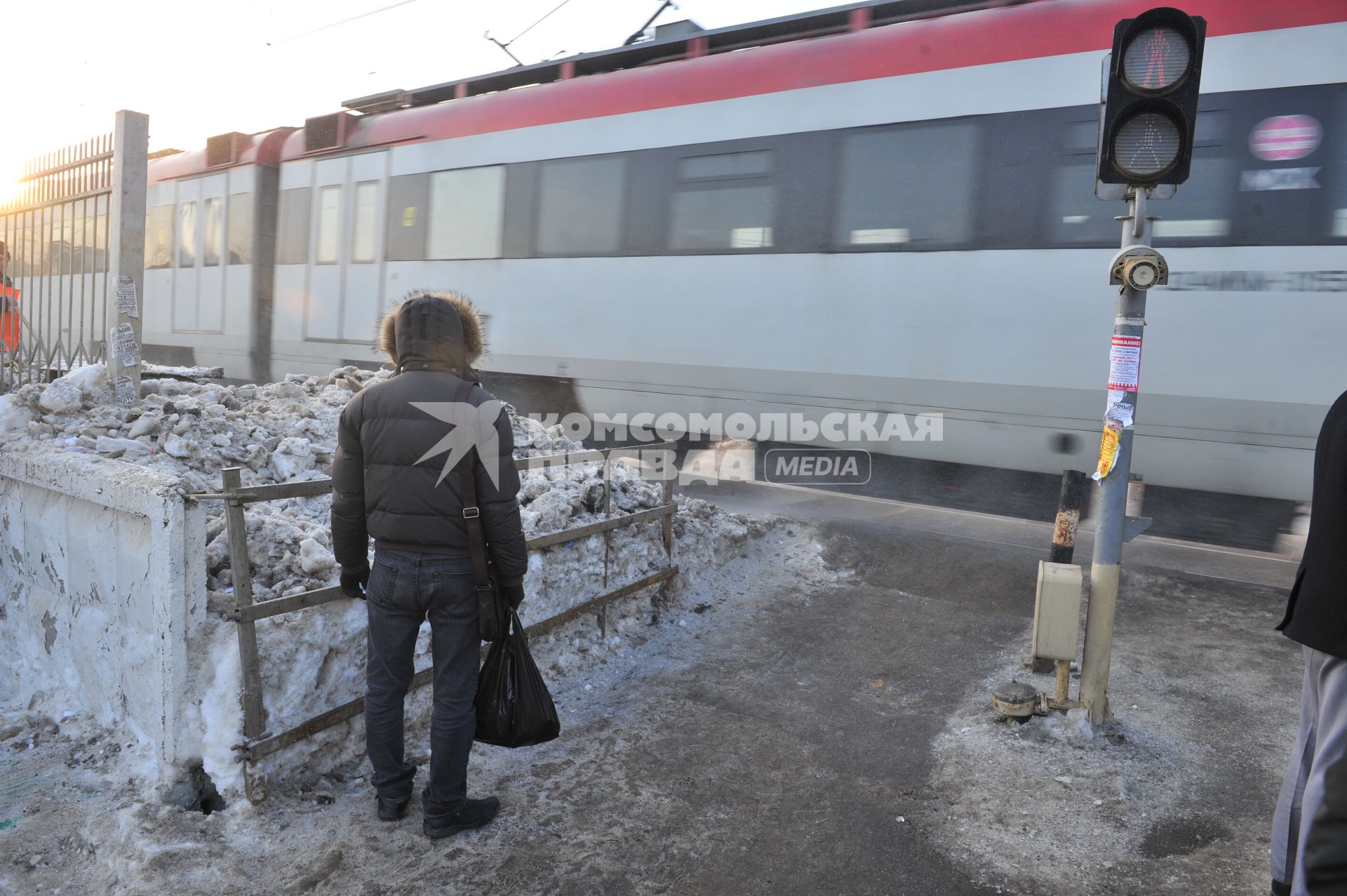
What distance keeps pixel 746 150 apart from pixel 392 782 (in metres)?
5.76

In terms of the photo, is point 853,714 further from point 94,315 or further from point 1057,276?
point 94,315

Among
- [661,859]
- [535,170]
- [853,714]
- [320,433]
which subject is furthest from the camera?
[535,170]

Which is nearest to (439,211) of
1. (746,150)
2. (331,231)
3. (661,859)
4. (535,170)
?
(535,170)

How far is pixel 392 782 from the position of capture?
125 inches

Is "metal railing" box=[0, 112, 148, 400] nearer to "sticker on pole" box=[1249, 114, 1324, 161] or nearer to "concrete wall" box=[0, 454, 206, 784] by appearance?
"concrete wall" box=[0, 454, 206, 784]

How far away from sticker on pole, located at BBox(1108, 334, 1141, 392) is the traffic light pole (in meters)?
0.01

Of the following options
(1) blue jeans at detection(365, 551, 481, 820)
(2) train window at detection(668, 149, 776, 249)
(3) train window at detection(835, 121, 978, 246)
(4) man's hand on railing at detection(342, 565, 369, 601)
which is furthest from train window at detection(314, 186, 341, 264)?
(1) blue jeans at detection(365, 551, 481, 820)

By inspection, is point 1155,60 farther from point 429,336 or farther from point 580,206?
point 580,206

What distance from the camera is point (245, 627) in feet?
10.2

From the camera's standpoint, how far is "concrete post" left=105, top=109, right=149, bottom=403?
4730 millimetres

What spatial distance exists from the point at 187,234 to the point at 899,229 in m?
10.8

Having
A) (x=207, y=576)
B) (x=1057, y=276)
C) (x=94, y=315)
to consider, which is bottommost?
(x=207, y=576)

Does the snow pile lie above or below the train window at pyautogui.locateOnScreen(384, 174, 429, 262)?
below

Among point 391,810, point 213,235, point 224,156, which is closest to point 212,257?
point 213,235
